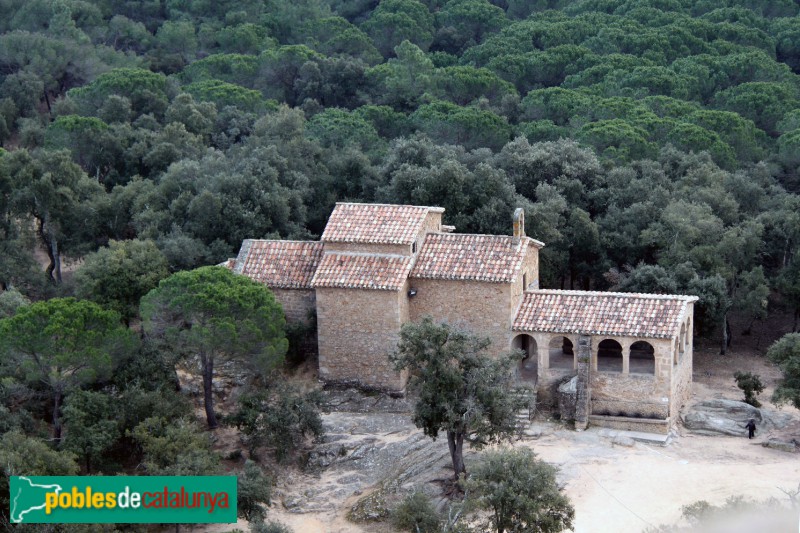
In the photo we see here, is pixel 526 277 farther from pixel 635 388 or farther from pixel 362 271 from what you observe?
pixel 362 271

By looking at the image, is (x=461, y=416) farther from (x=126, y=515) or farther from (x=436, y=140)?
(x=436, y=140)

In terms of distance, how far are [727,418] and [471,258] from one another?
9.67 m

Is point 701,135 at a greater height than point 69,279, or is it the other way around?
point 701,135

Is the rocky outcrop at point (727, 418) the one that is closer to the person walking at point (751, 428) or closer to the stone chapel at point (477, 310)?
the person walking at point (751, 428)

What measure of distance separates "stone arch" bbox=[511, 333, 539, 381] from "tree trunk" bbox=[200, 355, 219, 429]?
31.6 feet

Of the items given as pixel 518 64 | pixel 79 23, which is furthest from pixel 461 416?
pixel 79 23

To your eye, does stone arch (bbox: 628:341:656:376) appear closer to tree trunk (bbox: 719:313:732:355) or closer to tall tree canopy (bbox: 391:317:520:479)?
tree trunk (bbox: 719:313:732:355)

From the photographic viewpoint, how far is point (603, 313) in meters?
34.2

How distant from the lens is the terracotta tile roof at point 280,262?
3688 cm

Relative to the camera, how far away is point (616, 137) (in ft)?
174

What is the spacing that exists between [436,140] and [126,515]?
32.8 m

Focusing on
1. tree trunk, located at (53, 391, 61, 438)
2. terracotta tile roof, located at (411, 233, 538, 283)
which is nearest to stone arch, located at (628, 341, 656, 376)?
terracotta tile roof, located at (411, 233, 538, 283)

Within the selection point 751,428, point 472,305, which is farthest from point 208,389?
point 751,428

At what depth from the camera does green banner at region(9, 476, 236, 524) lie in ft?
86.1
